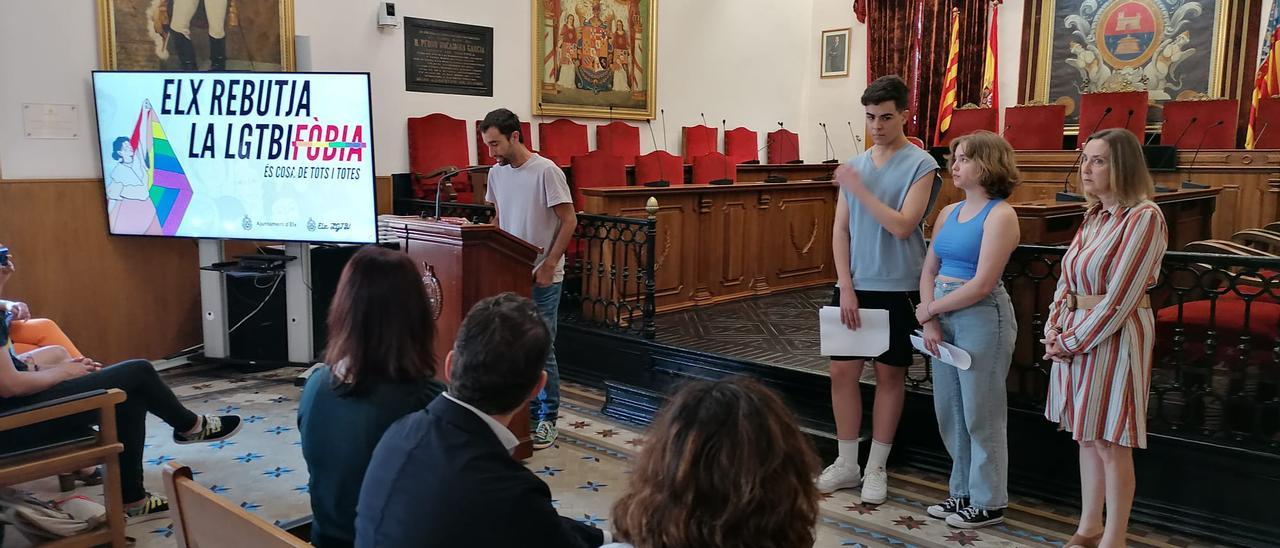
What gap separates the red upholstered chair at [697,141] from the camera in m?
9.15

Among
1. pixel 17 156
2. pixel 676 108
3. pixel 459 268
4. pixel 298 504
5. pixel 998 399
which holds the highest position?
pixel 676 108

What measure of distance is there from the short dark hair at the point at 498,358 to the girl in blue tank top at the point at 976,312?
6.17ft

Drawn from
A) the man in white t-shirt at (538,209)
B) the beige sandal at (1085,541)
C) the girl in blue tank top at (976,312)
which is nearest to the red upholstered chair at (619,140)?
the man in white t-shirt at (538,209)

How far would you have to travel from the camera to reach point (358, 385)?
193 cm

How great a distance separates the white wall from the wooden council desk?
2.13 metres

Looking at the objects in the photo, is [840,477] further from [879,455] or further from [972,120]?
[972,120]

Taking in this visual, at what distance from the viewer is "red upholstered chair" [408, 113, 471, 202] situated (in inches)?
264

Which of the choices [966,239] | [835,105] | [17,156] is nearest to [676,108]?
[835,105]

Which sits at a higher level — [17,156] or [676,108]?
[676,108]

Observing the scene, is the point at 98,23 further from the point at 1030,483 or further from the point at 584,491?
the point at 1030,483

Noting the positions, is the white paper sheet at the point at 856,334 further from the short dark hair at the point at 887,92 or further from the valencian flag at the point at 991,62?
the valencian flag at the point at 991,62

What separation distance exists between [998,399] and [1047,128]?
609 cm

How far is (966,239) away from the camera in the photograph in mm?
3057

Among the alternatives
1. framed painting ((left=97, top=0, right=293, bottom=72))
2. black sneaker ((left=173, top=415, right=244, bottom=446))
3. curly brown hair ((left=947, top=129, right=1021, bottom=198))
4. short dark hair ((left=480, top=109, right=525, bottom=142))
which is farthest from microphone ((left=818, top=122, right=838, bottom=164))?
black sneaker ((left=173, top=415, right=244, bottom=446))
